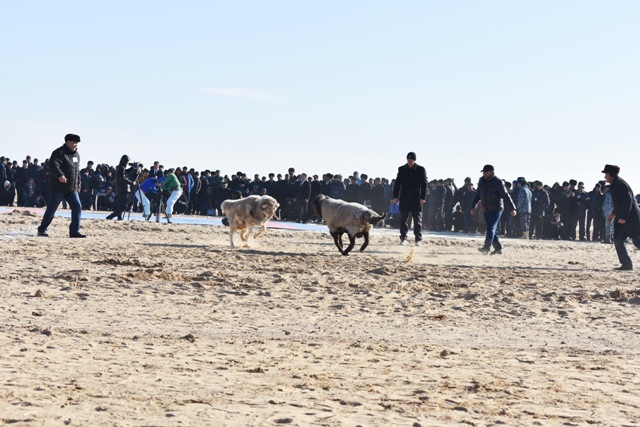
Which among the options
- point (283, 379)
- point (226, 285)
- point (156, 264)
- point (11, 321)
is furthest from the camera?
point (156, 264)

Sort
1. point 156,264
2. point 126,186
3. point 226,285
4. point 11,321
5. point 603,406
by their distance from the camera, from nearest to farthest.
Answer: point 603,406 < point 11,321 < point 226,285 < point 156,264 < point 126,186

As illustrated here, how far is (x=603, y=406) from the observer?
21.5 ft

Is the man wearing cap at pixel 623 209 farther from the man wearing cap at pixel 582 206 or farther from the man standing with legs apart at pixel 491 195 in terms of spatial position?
the man wearing cap at pixel 582 206

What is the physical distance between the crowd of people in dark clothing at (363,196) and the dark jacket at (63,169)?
8704 mm

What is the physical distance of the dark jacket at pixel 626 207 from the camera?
667 inches

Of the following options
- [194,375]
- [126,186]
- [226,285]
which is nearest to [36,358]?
[194,375]

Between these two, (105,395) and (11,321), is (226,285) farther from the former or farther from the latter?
(105,395)

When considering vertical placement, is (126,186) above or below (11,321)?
above

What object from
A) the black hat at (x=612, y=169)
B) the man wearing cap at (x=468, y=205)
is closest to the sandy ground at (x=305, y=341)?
the black hat at (x=612, y=169)

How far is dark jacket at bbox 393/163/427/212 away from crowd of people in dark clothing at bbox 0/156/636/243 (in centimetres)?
738

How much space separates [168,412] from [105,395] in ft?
1.89

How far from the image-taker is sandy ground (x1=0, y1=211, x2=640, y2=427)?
6266 millimetres

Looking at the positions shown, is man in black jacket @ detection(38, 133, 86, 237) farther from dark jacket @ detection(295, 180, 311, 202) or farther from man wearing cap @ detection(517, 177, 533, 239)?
dark jacket @ detection(295, 180, 311, 202)

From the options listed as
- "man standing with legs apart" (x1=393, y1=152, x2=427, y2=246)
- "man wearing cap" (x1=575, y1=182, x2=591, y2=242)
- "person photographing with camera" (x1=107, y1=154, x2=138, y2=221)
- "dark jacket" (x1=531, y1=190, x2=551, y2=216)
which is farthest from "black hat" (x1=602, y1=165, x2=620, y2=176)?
"man wearing cap" (x1=575, y1=182, x2=591, y2=242)
